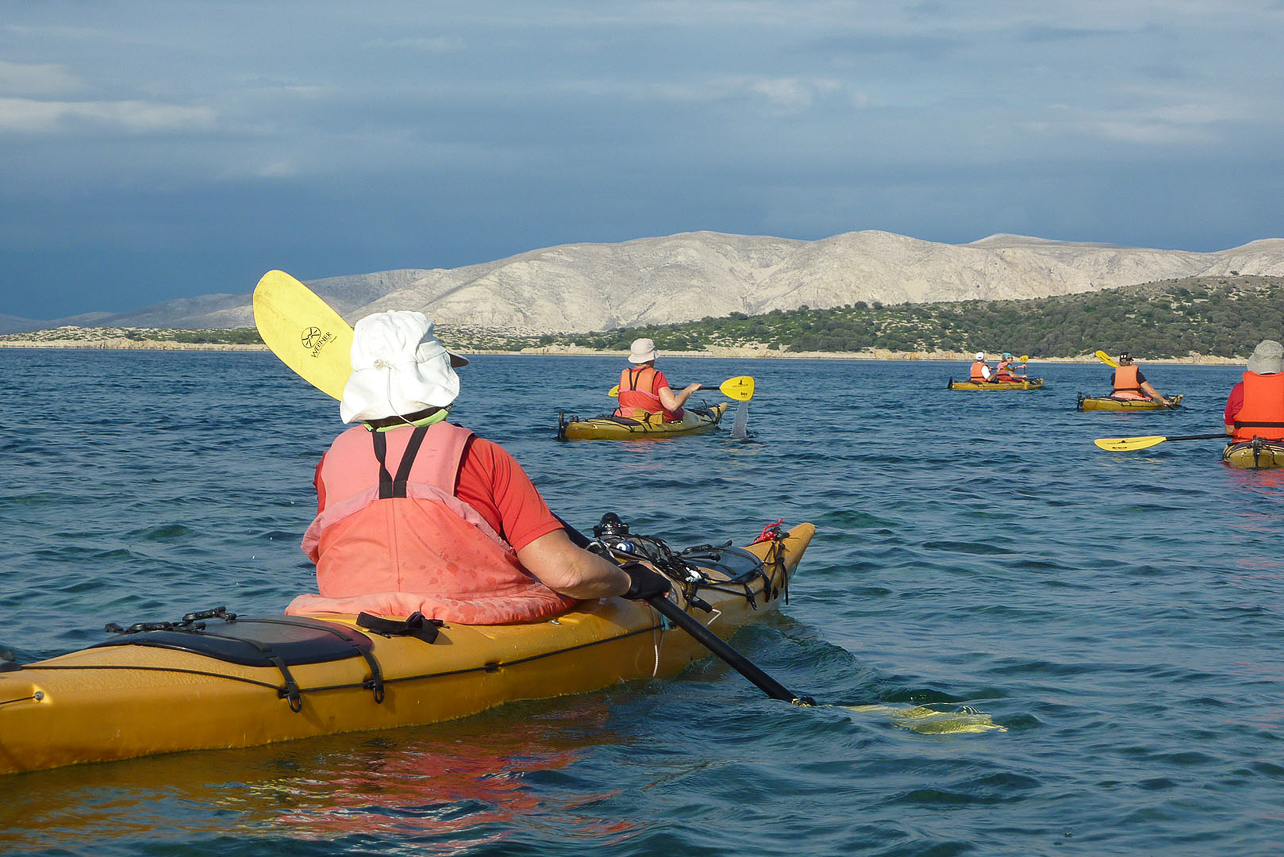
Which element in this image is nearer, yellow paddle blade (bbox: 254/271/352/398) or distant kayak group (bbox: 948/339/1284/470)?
yellow paddle blade (bbox: 254/271/352/398)

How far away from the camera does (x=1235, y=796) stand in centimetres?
466

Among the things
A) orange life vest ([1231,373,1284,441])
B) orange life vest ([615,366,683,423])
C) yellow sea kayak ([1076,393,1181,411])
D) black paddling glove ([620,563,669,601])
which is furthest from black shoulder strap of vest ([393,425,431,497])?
yellow sea kayak ([1076,393,1181,411])

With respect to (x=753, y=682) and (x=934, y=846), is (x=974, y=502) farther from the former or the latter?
(x=934, y=846)

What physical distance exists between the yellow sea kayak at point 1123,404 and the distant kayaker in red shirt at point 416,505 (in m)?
24.1

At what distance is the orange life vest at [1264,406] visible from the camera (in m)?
14.7

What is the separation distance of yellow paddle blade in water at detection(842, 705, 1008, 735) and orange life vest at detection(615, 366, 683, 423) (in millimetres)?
12853

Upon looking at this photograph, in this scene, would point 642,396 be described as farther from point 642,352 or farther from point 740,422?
point 740,422

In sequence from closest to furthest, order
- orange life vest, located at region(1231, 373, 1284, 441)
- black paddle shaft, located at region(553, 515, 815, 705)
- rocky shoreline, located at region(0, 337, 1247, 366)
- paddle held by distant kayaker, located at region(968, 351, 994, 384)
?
black paddle shaft, located at region(553, 515, 815, 705) < orange life vest, located at region(1231, 373, 1284, 441) < paddle held by distant kayaker, located at region(968, 351, 994, 384) < rocky shoreline, located at region(0, 337, 1247, 366)

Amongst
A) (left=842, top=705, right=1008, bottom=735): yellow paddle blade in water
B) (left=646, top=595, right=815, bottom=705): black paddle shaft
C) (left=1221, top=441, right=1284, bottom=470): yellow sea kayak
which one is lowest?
(left=842, top=705, right=1008, bottom=735): yellow paddle blade in water

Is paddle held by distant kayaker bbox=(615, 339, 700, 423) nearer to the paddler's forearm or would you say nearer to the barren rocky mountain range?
the paddler's forearm

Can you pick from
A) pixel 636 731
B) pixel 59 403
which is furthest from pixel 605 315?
pixel 636 731

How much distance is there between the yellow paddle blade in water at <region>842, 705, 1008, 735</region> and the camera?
216 inches

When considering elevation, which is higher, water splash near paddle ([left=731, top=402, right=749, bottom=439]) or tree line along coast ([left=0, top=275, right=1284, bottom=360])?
tree line along coast ([left=0, top=275, right=1284, bottom=360])

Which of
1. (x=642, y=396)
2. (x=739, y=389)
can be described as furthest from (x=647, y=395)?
(x=739, y=389)
